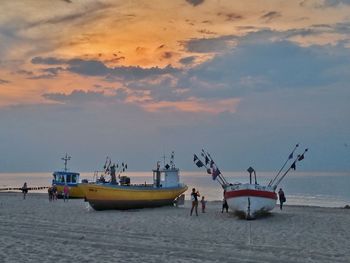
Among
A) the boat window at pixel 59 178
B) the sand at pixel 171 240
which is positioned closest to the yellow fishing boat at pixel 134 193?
the sand at pixel 171 240

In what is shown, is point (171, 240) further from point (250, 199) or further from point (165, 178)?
point (165, 178)

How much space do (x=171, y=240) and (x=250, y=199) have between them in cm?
1054

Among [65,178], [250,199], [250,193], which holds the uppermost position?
[65,178]

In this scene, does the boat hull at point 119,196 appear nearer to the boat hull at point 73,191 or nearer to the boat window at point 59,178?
the boat hull at point 73,191

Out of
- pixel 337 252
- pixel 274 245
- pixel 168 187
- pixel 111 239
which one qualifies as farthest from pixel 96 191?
pixel 337 252

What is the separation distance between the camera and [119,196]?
34.6 meters

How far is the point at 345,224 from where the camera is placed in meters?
27.6

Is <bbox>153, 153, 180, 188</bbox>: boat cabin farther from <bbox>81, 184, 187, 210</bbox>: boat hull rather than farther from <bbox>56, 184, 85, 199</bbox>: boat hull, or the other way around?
<bbox>56, 184, 85, 199</bbox>: boat hull

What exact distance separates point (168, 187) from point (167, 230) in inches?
678

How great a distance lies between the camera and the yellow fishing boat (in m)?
34.0

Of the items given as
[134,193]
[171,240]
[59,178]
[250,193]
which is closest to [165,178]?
[134,193]

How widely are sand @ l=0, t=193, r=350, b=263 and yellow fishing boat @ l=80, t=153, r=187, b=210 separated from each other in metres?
5.54

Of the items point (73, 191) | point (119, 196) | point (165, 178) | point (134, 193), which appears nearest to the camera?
point (119, 196)

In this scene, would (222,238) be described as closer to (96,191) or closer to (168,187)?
(96,191)
